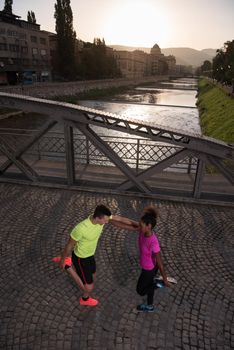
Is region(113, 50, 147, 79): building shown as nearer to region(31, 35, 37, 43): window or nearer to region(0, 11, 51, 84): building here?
region(0, 11, 51, 84): building

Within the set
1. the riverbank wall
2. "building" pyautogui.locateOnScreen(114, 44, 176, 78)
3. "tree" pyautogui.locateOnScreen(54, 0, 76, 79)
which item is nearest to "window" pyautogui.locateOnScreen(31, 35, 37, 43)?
"tree" pyautogui.locateOnScreen(54, 0, 76, 79)

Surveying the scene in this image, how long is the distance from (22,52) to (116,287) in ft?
213

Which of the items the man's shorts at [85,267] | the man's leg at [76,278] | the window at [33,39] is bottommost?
the man's leg at [76,278]

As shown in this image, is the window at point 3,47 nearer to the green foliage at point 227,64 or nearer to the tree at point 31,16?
the tree at point 31,16

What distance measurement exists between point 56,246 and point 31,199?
2.70m

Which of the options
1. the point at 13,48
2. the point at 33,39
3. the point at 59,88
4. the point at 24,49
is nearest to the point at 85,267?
the point at 59,88

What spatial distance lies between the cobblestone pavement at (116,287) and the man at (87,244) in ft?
1.25

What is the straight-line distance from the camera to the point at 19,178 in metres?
9.70

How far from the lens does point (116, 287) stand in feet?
17.0

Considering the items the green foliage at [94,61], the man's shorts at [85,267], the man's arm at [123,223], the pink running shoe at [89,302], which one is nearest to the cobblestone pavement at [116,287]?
the pink running shoe at [89,302]

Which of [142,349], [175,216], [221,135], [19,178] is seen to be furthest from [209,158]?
[221,135]

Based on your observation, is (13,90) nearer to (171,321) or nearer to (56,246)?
(56,246)

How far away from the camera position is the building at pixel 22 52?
5363 centimetres

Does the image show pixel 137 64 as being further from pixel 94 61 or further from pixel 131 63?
pixel 94 61
